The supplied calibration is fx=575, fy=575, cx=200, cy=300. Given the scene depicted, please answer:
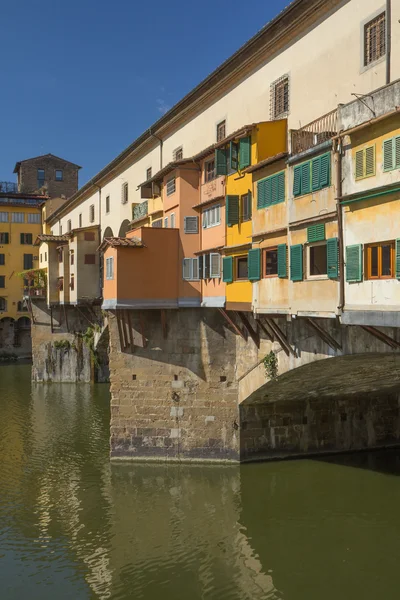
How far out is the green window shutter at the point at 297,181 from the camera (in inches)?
590

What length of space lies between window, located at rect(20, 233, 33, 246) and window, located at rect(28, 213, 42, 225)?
4.79 ft

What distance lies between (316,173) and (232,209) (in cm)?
551

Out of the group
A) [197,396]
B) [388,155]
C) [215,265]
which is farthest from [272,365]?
[388,155]

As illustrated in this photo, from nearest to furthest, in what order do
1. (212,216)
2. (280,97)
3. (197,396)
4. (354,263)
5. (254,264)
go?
(354,263) → (254,264) → (280,97) → (212,216) → (197,396)

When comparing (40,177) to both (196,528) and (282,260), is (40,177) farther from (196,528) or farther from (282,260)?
(196,528)

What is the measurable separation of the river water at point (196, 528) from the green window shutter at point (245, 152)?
1112 cm

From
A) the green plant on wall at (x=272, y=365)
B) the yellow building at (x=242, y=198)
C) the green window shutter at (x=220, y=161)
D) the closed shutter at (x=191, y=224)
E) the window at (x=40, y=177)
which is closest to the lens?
the yellow building at (x=242, y=198)

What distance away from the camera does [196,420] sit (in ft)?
72.7

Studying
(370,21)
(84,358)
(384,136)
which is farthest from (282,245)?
(84,358)

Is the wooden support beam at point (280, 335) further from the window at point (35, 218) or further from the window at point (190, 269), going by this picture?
the window at point (35, 218)

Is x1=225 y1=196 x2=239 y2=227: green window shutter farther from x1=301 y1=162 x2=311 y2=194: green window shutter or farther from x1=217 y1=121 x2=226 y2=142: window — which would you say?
x1=301 y1=162 x2=311 y2=194: green window shutter

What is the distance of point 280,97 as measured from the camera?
60.2ft

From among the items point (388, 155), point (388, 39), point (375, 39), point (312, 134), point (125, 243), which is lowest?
point (125, 243)

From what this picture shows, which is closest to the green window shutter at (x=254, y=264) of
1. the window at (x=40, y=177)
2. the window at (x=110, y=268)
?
the window at (x=110, y=268)
